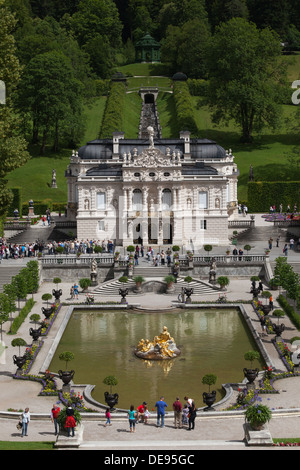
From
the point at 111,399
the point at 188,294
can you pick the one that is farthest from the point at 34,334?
the point at 188,294

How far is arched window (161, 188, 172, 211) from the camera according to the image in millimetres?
79312

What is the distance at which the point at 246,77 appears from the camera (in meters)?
112

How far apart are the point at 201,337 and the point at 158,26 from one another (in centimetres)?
14282

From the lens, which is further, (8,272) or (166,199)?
(166,199)

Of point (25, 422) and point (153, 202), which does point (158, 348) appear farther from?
point (153, 202)

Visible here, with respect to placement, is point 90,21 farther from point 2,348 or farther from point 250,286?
Result: point 2,348

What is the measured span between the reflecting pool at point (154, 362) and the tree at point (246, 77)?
56.6 meters

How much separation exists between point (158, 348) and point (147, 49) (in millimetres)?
134117

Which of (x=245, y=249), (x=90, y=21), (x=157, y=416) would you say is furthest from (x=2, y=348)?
(x=90, y=21)

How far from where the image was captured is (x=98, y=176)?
7994cm

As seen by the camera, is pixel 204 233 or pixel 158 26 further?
pixel 158 26

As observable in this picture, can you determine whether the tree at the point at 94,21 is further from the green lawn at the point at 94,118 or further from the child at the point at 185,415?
the child at the point at 185,415

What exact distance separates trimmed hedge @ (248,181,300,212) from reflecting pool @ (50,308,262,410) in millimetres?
36422

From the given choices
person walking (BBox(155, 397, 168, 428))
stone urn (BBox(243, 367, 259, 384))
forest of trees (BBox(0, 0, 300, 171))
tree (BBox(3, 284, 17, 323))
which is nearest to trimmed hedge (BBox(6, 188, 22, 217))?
forest of trees (BBox(0, 0, 300, 171))
